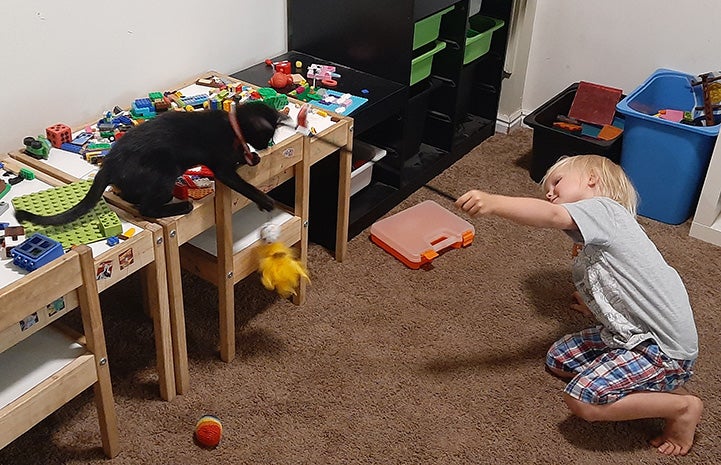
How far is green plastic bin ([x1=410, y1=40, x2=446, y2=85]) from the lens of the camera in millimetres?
2197

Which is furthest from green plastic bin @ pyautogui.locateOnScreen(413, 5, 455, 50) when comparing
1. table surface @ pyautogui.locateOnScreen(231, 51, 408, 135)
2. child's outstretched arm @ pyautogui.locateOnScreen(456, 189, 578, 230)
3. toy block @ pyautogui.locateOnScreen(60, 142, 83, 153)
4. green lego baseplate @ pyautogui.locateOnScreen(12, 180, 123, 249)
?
green lego baseplate @ pyautogui.locateOnScreen(12, 180, 123, 249)

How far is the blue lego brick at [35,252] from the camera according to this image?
3.98 feet

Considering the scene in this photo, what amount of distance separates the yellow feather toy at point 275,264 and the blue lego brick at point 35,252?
1.70ft

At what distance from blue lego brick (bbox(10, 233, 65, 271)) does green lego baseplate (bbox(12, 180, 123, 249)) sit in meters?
0.05

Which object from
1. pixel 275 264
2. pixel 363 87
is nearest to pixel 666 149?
pixel 363 87

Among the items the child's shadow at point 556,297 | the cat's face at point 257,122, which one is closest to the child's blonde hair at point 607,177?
the child's shadow at point 556,297

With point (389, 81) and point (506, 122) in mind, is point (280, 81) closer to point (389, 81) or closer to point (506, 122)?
point (389, 81)

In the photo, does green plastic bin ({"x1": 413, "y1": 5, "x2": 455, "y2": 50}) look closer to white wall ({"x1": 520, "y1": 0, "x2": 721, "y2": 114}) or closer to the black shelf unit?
the black shelf unit

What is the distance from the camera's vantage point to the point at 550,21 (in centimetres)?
270

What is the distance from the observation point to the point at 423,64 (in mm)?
2268

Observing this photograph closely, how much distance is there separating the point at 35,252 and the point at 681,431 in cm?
131

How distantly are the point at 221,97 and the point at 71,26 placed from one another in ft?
1.20

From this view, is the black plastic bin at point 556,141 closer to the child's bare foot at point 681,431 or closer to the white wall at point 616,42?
the white wall at point 616,42

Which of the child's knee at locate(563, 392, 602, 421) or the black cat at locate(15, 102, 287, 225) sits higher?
the black cat at locate(15, 102, 287, 225)
